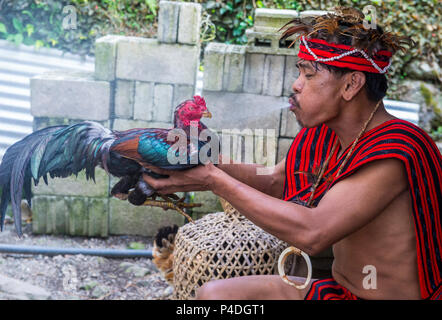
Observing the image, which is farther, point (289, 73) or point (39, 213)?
point (39, 213)

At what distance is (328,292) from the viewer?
2.25 metres

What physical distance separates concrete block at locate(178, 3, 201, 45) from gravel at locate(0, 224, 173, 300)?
1607 mm

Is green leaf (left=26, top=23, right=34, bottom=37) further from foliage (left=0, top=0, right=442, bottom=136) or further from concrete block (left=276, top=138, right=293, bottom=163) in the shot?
concrete block (left=276, top=138, right=293, bottom=163)

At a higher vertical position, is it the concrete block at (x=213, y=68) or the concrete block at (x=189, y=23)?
the concrete block at (x=189, y=23)

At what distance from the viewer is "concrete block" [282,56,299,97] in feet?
12.0

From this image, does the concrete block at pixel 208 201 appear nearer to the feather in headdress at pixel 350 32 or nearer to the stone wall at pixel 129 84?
the stone wall at pixel 129 84

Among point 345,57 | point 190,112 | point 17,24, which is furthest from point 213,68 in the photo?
point 17,24

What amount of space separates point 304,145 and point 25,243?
2.57 meters

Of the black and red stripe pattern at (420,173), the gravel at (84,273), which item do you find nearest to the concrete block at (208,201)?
the gravel at (84,273)

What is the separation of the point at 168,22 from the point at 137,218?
1503mm

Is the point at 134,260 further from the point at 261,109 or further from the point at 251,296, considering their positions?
the point at 251,296

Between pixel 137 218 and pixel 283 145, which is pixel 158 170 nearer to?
pixel 283 145

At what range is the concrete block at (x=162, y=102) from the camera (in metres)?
3.91

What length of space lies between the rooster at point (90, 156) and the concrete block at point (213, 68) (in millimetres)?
1409
